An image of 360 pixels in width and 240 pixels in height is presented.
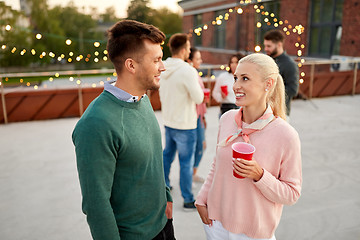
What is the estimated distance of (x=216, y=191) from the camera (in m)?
1.77

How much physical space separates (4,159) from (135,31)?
14.4ft

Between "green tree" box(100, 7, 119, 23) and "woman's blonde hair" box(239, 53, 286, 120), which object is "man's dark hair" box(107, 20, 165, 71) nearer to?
"woman's blonde hair" box(239, 53, 286, 120)

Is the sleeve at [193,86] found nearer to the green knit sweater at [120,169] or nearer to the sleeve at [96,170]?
the green knit sweater at [120,169]

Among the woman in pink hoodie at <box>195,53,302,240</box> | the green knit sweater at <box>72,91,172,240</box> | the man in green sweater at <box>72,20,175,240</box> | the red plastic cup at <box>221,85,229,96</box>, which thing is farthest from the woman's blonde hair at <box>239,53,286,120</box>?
the red plastic cup at <box>221,85,229,96</box>

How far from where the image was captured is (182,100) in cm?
330

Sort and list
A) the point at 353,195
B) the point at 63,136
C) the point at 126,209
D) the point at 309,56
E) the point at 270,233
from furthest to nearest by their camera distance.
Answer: the point at 309,56 < the point at 63,136 < the point at 353,195 < the point at 270,233 < the point at 126,209

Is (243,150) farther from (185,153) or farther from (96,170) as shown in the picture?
(185,153)

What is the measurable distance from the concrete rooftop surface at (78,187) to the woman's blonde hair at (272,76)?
5.70 feet

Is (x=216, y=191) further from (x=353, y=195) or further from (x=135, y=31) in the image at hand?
(x=353, y=195)

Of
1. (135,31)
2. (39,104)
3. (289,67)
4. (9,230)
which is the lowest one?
(9,230)

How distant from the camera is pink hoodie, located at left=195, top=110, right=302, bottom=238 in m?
1.55

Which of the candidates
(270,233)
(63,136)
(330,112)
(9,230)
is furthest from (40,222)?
(330,112)

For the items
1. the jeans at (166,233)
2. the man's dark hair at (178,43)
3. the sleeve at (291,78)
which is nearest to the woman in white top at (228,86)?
the sleeve at (291,78)

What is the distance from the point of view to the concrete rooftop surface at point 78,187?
3.07 metres
